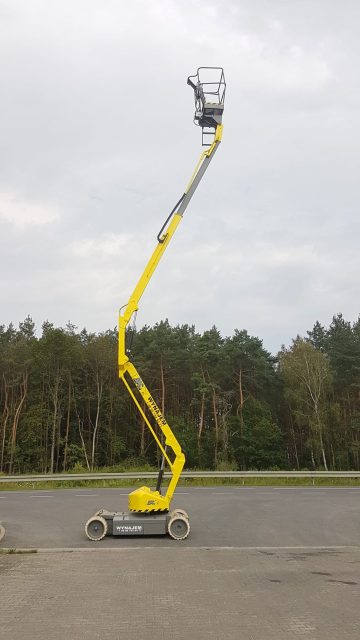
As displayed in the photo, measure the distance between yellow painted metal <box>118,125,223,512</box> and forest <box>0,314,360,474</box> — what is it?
29008 millimetres

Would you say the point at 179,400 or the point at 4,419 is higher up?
the point at 179,400

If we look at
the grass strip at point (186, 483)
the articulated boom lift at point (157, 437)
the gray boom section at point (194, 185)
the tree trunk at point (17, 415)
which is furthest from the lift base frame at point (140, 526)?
the tree trunk at point (17, 415)

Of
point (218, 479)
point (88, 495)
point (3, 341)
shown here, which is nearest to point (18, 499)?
point (88, 495)

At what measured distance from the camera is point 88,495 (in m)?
19.8

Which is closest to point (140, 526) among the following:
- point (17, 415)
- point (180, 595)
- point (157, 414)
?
point (157, 414)

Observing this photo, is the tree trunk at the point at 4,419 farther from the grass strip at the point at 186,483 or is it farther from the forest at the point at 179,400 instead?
the grass strip at the point at 186,483

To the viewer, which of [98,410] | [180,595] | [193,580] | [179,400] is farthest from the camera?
[179,400]

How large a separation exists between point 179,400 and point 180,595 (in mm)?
40843

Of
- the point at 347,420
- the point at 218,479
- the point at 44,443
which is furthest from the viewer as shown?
the point at 347,420

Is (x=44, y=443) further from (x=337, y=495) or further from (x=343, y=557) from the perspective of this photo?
(x=343, y=557)

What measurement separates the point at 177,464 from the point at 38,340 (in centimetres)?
3686

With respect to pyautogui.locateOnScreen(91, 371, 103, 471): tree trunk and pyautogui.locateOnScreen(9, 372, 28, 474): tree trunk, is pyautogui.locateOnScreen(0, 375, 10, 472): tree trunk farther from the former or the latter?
pyautogui.locateOnScreen(91, 371, 103, 471): tree trunk

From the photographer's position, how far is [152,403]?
12086mm

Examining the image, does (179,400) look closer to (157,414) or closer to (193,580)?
(157,414)
